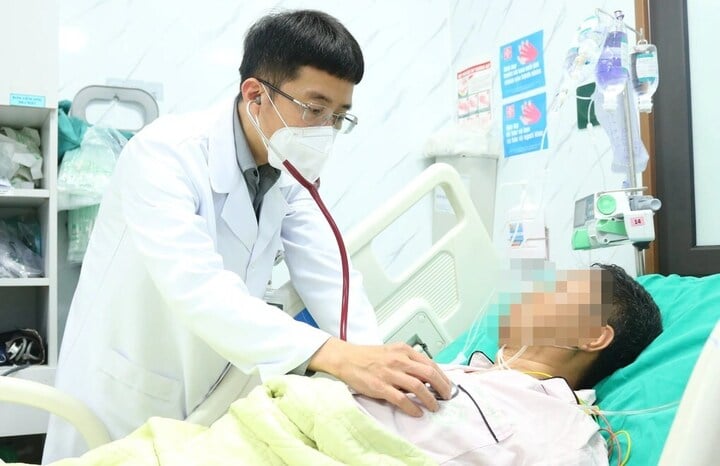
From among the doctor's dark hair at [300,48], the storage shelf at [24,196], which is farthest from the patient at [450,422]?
the storage shelf at [24,196]

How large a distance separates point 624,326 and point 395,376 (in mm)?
696

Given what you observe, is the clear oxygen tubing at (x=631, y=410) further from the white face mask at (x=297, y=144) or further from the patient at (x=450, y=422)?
the white face mask at (x=297, y=144)

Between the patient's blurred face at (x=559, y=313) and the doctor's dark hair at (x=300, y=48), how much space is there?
60 cm

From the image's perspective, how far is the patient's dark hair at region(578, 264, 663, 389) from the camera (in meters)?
1.60

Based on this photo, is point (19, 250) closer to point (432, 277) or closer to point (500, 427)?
point (432, 277)

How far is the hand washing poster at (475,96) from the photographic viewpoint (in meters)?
3.30

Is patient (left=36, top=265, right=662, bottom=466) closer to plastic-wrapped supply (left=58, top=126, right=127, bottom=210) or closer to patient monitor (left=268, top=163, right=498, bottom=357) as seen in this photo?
patient monitor (left=268, top=163, right=498, bottom=357)

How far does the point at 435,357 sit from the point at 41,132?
1.80 m

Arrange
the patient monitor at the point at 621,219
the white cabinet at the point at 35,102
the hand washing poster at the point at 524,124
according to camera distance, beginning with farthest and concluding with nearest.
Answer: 1. the hand washing poster at the point at 524,124
2. the white cabinet at the point at 35,102
3. the patient monitor at the point at 621,219

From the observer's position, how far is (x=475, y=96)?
3404 mm

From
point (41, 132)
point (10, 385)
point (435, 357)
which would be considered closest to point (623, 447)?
point (435, 357)

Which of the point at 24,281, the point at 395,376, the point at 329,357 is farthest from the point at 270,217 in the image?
the point at 24,281

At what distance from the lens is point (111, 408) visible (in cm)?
153

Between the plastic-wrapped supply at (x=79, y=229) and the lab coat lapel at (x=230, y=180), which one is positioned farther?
the plastic-wrapped supply at (x=79, y=229)
